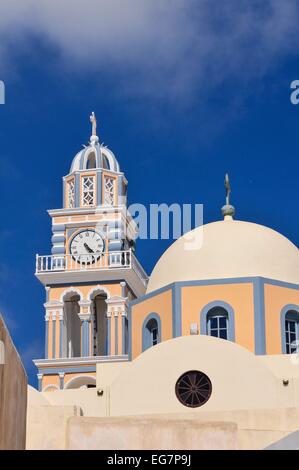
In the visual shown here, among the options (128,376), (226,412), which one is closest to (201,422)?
(226,412)

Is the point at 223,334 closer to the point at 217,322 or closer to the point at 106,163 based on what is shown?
the point at 217,322

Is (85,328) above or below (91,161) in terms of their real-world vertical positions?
below

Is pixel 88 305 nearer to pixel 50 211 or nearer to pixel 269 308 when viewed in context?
pixel 50 211

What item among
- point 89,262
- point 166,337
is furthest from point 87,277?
point 166,337

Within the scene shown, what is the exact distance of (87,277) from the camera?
128 feet

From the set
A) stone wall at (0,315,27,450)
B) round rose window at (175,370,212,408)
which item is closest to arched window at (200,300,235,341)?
round rose window at (175,370,212,408)

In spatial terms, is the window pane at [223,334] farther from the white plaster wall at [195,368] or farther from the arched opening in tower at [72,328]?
the arched opening in tower at [72,328]

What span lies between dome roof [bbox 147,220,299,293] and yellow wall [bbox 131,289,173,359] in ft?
A: 2.04

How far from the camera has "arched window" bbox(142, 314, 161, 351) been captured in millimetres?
30312

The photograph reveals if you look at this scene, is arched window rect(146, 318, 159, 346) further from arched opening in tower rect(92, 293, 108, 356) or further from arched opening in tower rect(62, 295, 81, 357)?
arched opening in tower rect(92, 293, 108, 356)

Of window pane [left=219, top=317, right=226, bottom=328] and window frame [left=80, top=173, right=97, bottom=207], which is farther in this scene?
window frame [left=80, top=173, right=97, bottom=207]

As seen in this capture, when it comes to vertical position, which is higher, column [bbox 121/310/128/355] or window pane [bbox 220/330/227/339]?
column [bbox 121/310/128/355]

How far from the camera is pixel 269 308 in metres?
29.0

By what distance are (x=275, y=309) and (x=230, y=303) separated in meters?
1.21
